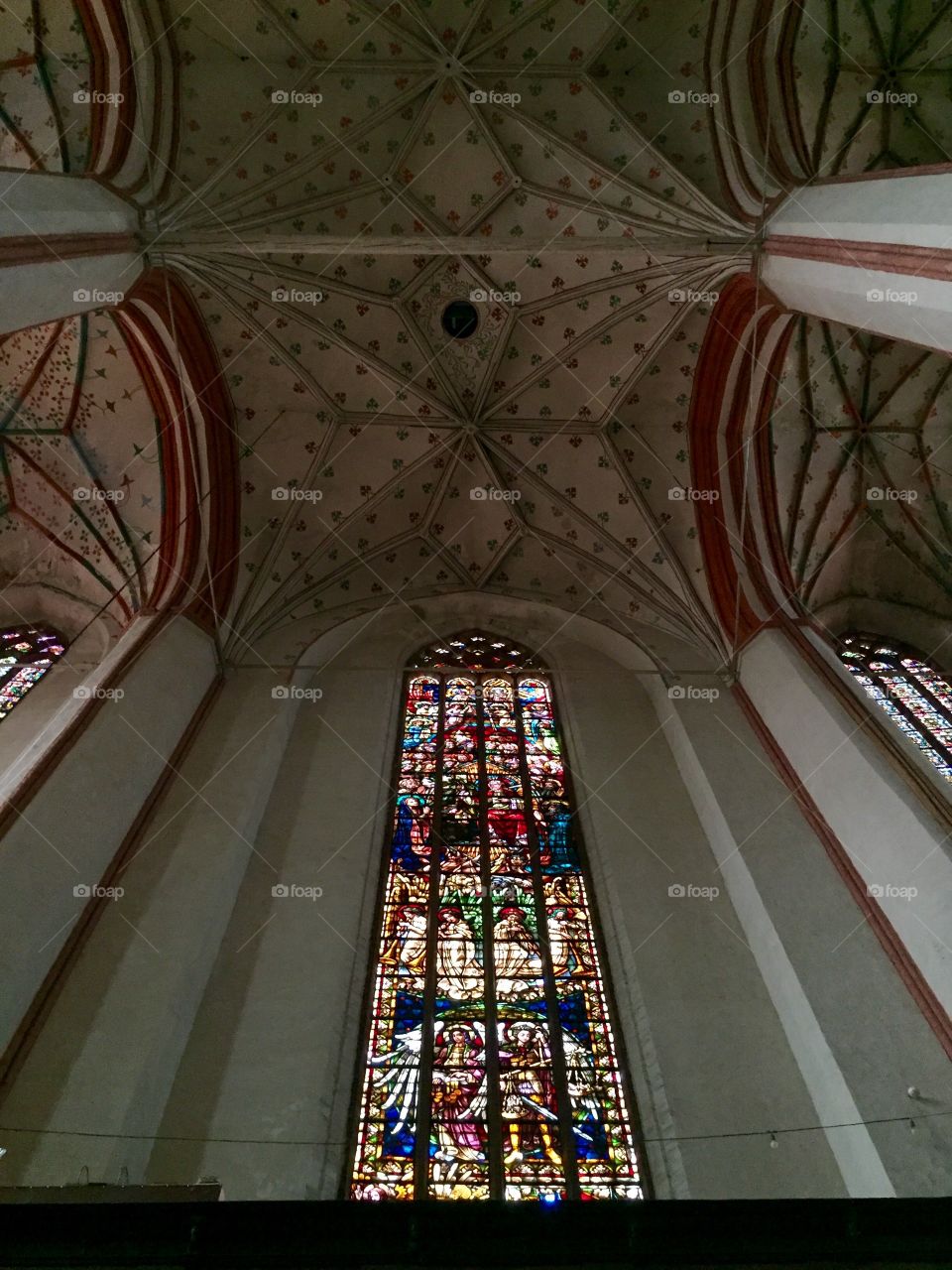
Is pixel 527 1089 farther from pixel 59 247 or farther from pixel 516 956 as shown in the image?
pixel 59 247

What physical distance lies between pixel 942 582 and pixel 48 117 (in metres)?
12.9

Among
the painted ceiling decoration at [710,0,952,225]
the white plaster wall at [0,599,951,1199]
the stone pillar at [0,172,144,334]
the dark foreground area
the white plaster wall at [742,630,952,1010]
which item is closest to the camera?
the dark foreground area

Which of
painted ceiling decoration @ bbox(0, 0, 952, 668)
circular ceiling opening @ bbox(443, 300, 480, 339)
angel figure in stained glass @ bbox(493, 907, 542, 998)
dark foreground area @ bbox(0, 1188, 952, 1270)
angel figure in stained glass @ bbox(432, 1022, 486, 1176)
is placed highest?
circular ceiling opening @ bbox(443, 300, 480, 339)

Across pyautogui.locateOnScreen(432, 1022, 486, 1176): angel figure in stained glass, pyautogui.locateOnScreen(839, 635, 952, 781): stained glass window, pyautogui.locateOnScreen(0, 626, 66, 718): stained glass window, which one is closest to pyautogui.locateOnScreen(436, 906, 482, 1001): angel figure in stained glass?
pyautogui.locateOnScreen(432, 1022, 486, 1176): angel figure in stained glass

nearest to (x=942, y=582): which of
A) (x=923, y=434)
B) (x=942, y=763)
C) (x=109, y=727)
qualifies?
(x=923, y=434)

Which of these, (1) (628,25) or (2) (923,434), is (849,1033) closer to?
(2) (923,434)

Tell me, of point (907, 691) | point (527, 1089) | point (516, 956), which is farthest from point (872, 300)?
point (907, 691)

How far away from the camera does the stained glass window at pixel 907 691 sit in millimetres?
10836

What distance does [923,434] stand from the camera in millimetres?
13352

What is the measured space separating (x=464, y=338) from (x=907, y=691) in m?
7.44

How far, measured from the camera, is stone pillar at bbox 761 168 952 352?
5.67m

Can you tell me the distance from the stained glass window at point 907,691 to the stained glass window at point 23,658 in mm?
10176

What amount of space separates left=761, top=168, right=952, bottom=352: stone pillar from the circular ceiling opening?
4.81 meters

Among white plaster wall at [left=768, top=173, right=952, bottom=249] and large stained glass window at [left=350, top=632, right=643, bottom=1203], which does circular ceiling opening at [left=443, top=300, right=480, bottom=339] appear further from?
large stained glass window at [left=350, top=632, right=643, bottom=1203]
